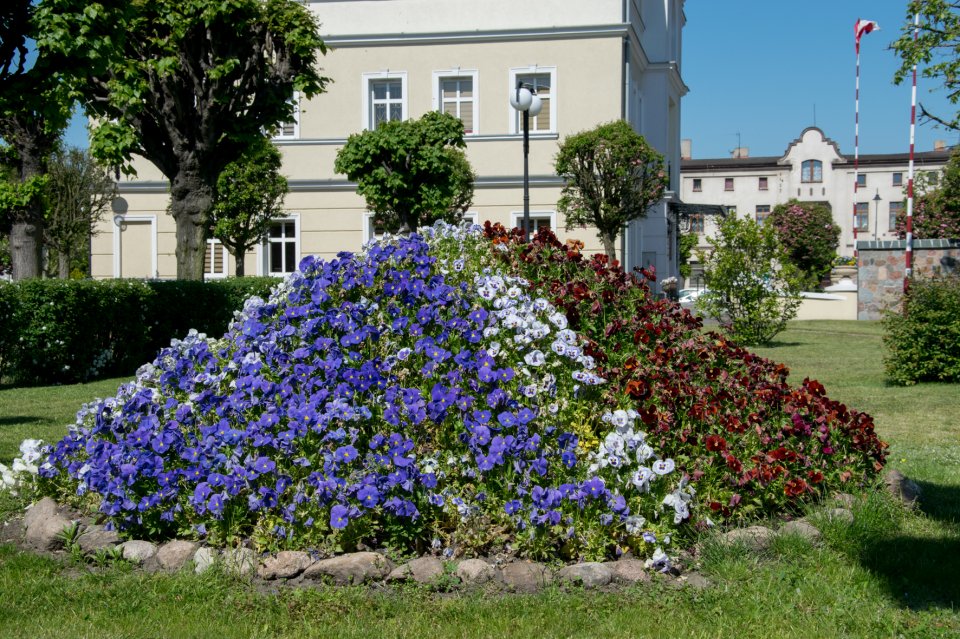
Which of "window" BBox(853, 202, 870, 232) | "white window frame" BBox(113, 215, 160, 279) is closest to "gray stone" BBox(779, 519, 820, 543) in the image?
"white window frame" BBox(113, 215, 160, 279)

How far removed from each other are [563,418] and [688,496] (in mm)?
756

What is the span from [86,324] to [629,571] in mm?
10648

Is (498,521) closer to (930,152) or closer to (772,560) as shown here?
(772,560)

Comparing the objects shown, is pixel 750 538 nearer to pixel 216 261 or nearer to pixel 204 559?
pixel 204 559

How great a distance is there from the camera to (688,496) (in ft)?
14.3

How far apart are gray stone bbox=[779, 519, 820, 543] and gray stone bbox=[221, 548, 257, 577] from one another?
8.28 feet

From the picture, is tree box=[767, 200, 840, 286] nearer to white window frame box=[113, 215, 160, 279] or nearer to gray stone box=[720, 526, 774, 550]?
white window frame box=[113, 215, 160, 279]

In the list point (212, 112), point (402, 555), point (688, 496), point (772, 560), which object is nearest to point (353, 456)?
point (402, 555)

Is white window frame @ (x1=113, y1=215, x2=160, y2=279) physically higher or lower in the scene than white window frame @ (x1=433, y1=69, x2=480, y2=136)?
lower

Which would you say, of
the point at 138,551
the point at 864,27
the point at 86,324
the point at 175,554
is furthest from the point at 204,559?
the point at 864,27

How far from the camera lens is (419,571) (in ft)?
13.4

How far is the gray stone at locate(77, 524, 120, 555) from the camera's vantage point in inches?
173

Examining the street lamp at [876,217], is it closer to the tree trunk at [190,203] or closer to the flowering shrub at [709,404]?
the tree trunk at [190,203]

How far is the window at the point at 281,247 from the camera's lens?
27.5 metres
